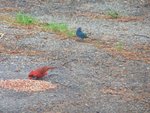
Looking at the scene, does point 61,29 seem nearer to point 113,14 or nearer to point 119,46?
point 119,46

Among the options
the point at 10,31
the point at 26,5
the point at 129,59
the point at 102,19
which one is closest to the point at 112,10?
the point at 102,19

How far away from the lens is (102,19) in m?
17.5

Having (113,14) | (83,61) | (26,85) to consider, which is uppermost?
(26,85)

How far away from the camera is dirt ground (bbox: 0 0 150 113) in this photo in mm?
7910

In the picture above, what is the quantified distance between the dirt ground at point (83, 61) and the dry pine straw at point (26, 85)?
16cm

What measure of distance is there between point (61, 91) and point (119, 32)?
22.0ft

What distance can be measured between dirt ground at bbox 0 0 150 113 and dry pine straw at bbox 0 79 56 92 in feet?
0.51

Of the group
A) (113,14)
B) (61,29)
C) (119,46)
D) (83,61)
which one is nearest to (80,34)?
(119,46)

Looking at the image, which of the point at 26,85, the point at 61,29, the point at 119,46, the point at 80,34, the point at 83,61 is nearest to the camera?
the point at 26,85

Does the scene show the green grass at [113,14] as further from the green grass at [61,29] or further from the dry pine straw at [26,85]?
the dry pine straw at [26,85]

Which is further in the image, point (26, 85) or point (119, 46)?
point (119, 46)

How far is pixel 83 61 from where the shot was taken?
10859 mm

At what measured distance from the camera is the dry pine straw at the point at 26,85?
851cm

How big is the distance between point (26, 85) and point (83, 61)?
8.00ft
